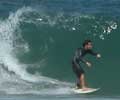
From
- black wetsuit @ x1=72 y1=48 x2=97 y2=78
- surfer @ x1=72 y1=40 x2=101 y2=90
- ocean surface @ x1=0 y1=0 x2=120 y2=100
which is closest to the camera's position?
surfer @ x1=72 y1=40 x2=101 y2=90

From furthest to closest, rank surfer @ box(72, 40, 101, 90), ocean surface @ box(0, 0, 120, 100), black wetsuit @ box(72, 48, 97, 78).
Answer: ocean surface @ box(0, 0, 120, 100)
black wetsuit @ box(72, 48, 97, 78)
surfer @ box(72, 40, 101, 90)

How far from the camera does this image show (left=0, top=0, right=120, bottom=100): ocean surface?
21656mm

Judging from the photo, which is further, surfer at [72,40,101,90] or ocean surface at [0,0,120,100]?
ocean surface at [0,0,120,100]

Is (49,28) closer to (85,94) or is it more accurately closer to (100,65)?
(100,65)

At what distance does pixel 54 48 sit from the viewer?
25.7 m

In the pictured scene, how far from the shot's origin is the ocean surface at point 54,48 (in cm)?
2166

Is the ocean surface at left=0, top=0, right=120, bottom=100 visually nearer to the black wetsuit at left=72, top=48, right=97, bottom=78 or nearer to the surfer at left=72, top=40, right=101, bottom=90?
the surfer at left=72, top=40, right=101, bottom=90

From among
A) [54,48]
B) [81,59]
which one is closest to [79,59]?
[81,59]

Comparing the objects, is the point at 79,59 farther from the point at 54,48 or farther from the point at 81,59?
the point at 54,48

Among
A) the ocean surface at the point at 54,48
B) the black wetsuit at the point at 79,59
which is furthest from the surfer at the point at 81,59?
the ocean surface at the point at 54,48

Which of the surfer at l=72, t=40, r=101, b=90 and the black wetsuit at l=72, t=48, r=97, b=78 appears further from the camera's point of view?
the black wetsuit at l=72, t=48, r=97, b=78

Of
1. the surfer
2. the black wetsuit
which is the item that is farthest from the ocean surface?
the black wetsuit

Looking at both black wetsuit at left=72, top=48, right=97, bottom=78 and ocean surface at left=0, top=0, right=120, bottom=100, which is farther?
ocean surface at left=0, top=0, right=120, bottom=100

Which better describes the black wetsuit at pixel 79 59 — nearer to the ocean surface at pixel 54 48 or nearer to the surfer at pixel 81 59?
the surfer at pixel 81 59
